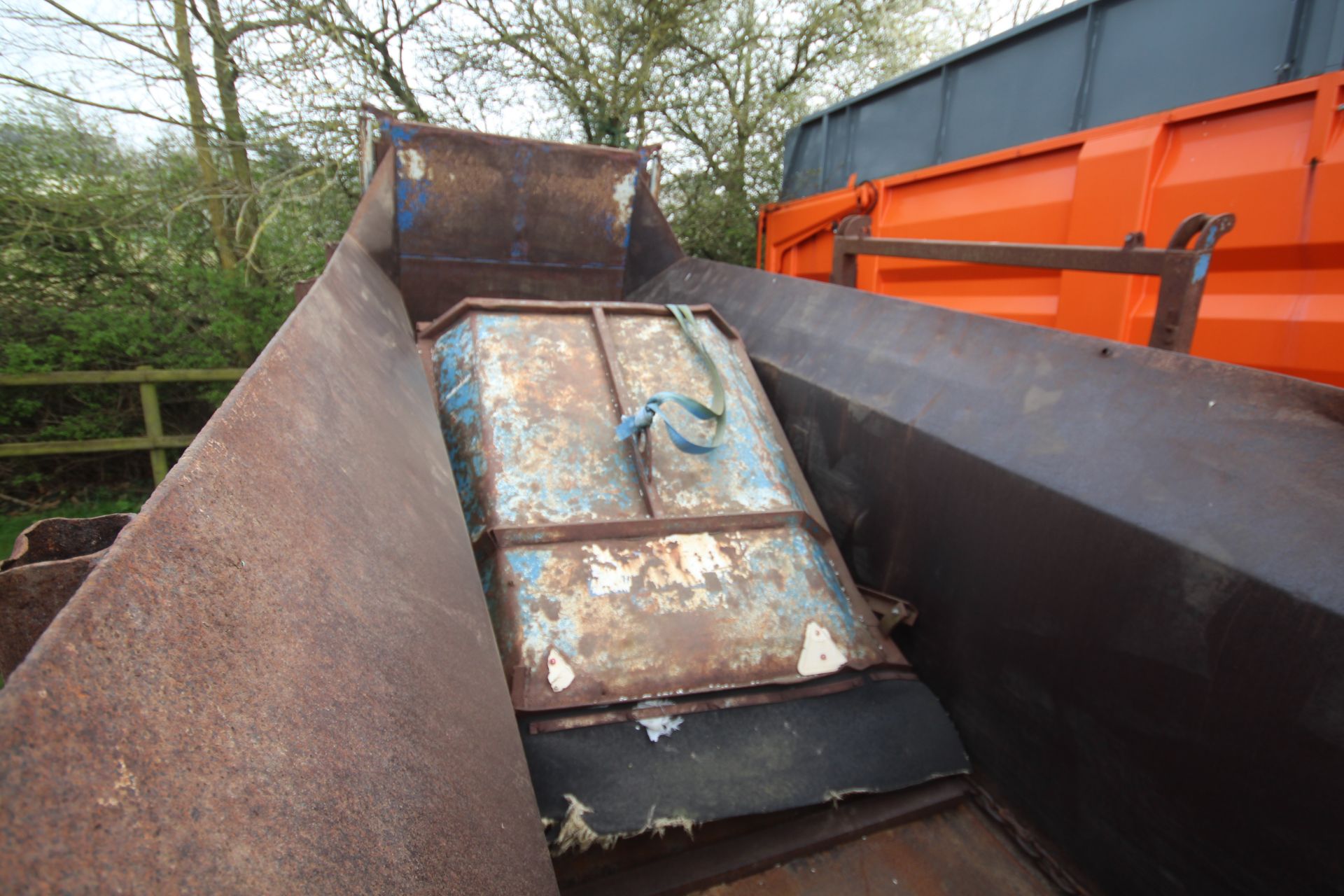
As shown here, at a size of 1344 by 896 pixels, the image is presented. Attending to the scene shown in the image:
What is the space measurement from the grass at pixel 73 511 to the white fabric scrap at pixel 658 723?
12.3 ft

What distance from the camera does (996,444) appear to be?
4.70 feet

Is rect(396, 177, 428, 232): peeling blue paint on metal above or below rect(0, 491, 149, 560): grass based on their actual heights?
above

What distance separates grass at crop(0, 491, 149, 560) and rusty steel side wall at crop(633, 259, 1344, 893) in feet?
13.7

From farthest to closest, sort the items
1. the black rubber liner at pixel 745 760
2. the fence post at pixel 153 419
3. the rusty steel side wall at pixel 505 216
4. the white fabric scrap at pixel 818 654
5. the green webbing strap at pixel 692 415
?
the fence post at pixel 153 419 → the rusty steel side wall at pixel 505 216 → the green webbing strap at pixel 692 415 → the white fabric scrap at pixel 818 654 → the black rubber liner at pixel 745 760

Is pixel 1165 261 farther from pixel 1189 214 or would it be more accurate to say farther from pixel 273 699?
pixel 273 699

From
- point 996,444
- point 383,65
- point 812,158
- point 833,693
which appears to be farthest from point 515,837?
point 383,65

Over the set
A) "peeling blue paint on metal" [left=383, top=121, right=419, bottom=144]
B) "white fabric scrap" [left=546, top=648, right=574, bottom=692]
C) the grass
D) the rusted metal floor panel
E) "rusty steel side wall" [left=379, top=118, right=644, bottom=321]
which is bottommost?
the grass

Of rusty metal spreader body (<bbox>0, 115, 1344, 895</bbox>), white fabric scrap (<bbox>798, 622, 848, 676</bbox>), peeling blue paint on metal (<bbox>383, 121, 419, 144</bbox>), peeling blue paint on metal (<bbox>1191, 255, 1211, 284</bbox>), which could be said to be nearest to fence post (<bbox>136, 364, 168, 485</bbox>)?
peeling blue paint on metal (<bbox>383, 121, 419, 144</bbox>)

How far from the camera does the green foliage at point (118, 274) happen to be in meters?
3.89

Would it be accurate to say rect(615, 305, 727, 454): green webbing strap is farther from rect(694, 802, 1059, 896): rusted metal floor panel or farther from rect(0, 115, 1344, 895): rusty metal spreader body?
rect(694, 802, 1059, 896): rusted metal floor panel

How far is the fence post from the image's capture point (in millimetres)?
4035

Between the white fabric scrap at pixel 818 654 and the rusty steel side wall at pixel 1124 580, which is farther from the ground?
the rusty steel side wall at pixel 1124 580

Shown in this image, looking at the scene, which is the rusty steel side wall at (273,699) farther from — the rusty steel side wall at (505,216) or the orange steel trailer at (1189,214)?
the rusty steel side wall at (505,216)

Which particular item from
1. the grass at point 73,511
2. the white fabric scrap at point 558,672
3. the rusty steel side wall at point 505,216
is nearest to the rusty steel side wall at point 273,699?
the white fabric scrap at point 558,672
